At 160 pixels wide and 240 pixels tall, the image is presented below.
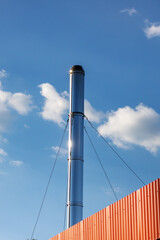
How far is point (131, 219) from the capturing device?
59.7 ft

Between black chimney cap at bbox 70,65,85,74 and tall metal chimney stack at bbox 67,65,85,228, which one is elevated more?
black chimney cap at bbox 70,65,85,74

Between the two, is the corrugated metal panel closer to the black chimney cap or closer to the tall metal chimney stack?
the tall metal chimney stack

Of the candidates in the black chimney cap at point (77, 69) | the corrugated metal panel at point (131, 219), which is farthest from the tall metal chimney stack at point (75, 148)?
the corrugated metal panel at point (131, 219)

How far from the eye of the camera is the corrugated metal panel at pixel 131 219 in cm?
1667

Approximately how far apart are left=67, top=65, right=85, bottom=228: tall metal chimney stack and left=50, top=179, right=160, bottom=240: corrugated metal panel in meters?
15.3

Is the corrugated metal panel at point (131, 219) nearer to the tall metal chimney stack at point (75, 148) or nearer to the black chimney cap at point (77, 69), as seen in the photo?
the tall metal chimney stack at point (75, 148)

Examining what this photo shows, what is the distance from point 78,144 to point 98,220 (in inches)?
755

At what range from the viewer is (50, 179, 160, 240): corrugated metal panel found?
16.7m

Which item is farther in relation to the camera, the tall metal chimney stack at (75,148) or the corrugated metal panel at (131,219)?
the tall metal chimney stack at (75,148)

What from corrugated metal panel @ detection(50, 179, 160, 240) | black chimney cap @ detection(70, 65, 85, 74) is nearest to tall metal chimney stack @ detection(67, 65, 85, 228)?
black chimney cap @ detection(70, 65, 85, 74)

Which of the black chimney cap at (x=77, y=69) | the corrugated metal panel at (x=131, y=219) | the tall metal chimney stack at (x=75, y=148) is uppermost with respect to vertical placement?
the black chimney cap at (x=77, y=69)

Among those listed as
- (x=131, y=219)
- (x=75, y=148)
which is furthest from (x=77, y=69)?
(x=131, y=219)

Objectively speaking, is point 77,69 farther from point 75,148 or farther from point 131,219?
point 131,219

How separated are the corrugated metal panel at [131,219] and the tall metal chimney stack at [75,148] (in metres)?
15.3
